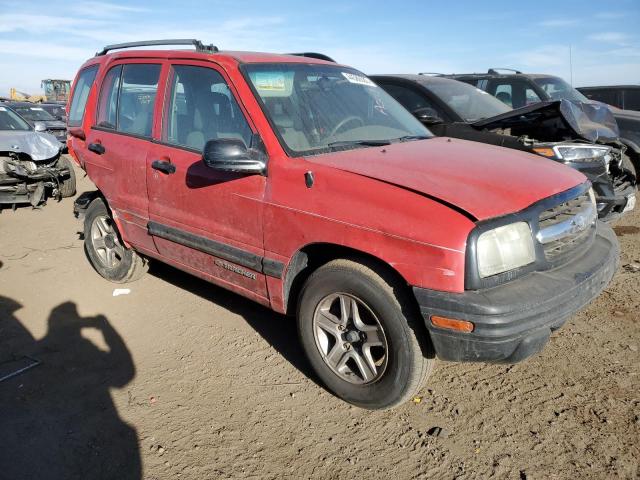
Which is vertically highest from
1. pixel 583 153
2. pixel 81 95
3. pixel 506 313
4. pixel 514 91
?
pixel 514 91

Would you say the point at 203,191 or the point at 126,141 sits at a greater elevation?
the point at 126,141

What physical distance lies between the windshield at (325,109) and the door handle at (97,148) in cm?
165

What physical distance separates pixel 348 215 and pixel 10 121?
9033 millimetres

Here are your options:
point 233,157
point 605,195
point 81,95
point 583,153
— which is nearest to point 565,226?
point 233,157

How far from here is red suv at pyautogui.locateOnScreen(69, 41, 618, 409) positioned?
2.41 meters

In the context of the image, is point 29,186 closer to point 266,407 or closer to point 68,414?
point 68,414

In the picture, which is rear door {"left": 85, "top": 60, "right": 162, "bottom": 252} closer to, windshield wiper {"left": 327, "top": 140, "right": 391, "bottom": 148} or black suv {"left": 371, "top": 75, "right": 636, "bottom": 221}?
windshield wiper {"left": 327, "top": 140, "right": 391, "bottom": 148}

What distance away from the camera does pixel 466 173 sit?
2.77m

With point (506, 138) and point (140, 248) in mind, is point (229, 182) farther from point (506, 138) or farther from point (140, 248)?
point (506, 138)

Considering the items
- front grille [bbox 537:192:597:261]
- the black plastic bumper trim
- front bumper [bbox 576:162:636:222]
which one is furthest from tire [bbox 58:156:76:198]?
front grille [bbox 537:192:597:261]

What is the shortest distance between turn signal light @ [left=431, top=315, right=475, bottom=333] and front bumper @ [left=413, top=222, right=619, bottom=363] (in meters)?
0.02

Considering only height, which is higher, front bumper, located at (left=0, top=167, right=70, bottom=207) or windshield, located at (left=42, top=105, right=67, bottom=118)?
windshield, located at (left=42, top=105, right=67, bottom=118)

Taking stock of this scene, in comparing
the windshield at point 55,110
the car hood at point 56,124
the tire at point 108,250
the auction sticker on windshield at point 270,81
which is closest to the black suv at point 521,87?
the auction sticker on windshield at point 270,81

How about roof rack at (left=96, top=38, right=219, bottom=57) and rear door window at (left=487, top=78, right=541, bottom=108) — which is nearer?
roof rack at (left=96, top=38, right=219, bottom=57)
